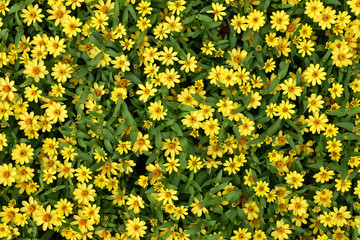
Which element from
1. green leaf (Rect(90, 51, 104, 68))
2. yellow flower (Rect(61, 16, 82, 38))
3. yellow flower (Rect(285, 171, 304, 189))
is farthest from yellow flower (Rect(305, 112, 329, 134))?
yellow flower (Rect(61, 16, 82, 38))

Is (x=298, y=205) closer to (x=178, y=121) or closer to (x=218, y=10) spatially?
(x=178, y=121)

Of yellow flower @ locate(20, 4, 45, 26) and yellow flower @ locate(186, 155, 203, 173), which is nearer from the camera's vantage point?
yellow flower @ locate(186, 155, 203, 173)

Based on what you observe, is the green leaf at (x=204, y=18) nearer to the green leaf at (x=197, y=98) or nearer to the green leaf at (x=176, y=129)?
the green leaf at (x=197, y=98)

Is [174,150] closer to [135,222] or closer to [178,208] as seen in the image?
[178,208]

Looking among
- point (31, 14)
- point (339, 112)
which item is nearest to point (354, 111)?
point (339, 112)

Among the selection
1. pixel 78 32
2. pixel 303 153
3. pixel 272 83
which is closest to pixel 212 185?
pixel 303 153

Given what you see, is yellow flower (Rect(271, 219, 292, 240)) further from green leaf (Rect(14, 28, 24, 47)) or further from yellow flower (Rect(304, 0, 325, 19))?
green leaf (Rect(14, 28, 24, 47))

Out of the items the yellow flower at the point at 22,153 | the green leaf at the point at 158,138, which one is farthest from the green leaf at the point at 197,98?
the yellow flower at the point at 22,153

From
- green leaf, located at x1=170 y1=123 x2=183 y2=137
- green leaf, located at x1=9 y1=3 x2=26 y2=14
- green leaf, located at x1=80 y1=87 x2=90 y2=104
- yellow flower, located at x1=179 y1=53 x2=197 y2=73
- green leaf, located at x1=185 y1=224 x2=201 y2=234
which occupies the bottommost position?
green leaf, located at x1=185 y1=224 x2=201 y2=234

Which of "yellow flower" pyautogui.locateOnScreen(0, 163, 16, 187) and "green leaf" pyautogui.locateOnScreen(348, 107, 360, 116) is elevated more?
"green leaf" pyautogui.locateOnScreen(348, 107, 360, 116)
